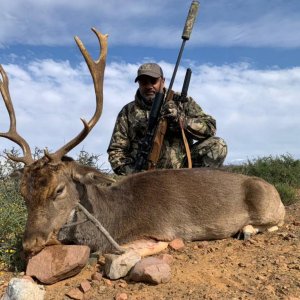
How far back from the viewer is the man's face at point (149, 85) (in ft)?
29.2

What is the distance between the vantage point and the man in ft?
28.5

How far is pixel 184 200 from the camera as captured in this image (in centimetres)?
640

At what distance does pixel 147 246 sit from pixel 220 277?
4.63 feet

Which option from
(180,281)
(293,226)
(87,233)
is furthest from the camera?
(293,226)

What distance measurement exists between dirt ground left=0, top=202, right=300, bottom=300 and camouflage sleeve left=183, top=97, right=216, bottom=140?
9.94 feet

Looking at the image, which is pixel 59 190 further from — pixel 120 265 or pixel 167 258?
pixel 167 258

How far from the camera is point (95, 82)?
5.93 meters

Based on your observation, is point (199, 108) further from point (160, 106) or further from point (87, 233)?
point (87, 233)

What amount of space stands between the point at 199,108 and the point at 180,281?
5.00 metres

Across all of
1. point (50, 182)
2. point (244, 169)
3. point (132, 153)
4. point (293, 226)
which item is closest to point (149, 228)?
point (50, 182)

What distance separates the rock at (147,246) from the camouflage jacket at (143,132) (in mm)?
2782

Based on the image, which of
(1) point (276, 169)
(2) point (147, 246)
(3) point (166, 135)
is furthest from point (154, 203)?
(1) point (276, 169)

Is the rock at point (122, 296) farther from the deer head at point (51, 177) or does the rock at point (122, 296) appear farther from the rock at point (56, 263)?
the deer head at point (51, 177)

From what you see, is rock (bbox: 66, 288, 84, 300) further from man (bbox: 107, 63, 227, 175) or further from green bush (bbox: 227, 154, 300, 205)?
green bush (bbox: 227, 154, 300, 205)
